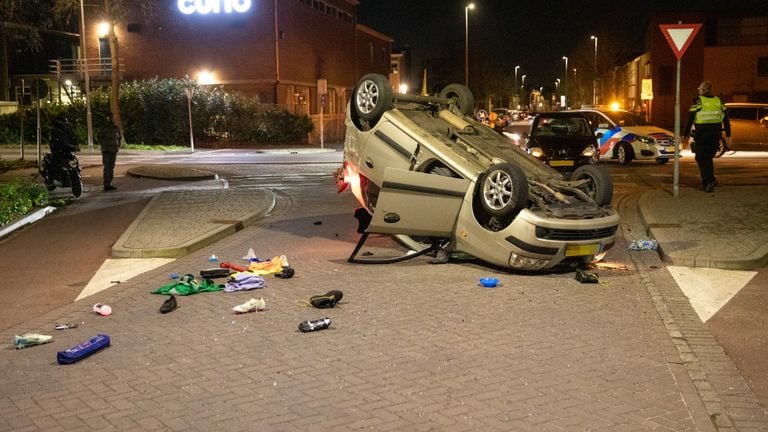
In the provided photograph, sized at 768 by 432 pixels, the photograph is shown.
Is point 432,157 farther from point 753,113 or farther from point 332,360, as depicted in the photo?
point 753,113

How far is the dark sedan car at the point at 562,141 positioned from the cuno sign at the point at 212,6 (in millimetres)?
27713

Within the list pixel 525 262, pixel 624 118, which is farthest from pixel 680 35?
pixel 624 118

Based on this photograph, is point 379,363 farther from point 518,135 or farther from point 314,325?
point 518,135

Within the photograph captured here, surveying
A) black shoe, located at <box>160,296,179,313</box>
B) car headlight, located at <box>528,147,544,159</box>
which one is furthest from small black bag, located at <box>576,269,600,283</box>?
car headlight, located at <box>528,147,544,159</box>

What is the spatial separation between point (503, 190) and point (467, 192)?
→ 21.0 inches

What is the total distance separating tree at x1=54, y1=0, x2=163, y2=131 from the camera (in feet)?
124

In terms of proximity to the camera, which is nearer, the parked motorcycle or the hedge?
the parked motorcycle

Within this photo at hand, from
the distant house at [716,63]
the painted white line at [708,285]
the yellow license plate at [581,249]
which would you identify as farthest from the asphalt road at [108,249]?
the distant house at [716,63]

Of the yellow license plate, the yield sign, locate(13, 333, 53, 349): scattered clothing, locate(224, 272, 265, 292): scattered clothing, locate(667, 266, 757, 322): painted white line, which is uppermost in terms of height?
the yield sign

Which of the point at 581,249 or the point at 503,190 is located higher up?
the point at 503,190

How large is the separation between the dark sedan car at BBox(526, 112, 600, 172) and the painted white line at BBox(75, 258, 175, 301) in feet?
33.7

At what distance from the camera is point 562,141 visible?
18.4m

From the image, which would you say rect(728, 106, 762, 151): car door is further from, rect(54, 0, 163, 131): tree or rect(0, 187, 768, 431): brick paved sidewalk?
rect(54, 0, 163, 131): tree

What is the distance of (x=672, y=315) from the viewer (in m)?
7.29
